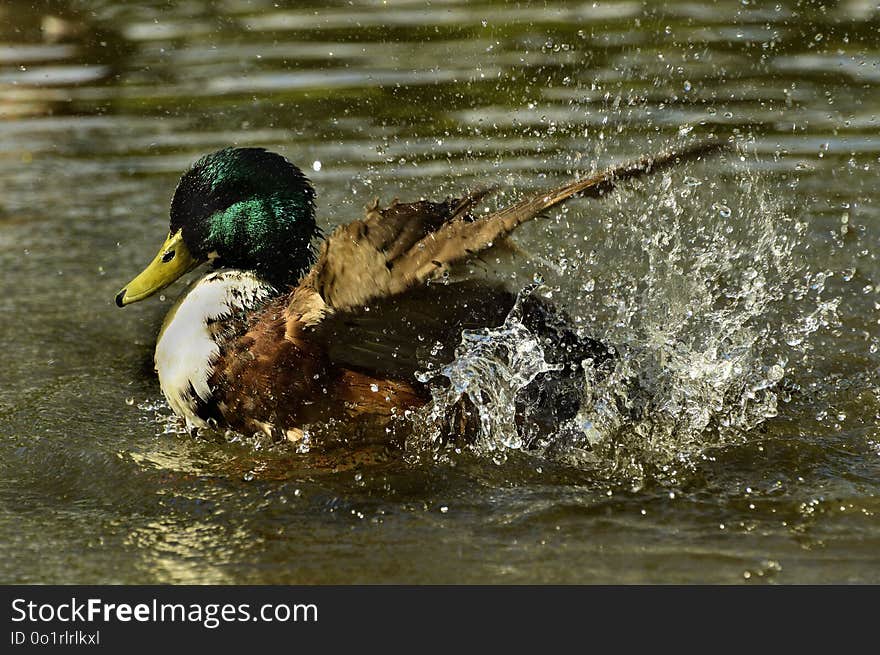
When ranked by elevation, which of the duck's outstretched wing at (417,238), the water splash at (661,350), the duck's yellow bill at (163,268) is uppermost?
the duck's outstretched wing at (417,238)

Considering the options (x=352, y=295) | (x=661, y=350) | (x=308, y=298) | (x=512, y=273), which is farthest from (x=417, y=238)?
(x=512, y=273)

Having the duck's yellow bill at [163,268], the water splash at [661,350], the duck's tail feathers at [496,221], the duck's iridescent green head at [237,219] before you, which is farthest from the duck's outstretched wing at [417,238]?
the duck's yellow bill at [163,268]

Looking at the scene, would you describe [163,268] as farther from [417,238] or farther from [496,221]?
[496,221]

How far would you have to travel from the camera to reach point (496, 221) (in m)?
4.30

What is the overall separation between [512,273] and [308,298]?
88.7 inches

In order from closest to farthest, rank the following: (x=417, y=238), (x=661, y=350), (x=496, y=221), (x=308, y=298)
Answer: (x=496, y=221)
(x=417, y=238)
(x=308, y=298)
(x=661, y=350)

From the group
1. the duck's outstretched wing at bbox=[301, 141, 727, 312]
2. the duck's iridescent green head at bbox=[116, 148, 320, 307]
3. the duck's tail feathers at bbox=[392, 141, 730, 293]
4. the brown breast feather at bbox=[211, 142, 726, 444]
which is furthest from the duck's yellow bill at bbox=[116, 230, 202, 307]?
the duck's tail feathers at bbox=[392, 141, 730, 293]

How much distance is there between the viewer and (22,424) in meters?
5.36

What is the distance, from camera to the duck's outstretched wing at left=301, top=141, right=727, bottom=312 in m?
4.21

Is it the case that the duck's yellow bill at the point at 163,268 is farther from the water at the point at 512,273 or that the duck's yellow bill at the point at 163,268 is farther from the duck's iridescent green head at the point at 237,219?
the water at the point at 512,273

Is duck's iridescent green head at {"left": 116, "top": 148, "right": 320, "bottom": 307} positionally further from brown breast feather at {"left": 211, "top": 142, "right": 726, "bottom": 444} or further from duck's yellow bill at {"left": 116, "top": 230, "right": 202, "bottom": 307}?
brown breast feather at {"left": 211, "top": 142, "right": 726, "bottom": 444}

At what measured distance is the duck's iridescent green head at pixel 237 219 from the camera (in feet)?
17.0

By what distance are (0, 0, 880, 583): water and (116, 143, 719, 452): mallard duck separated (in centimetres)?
15

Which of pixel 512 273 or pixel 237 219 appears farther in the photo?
pixel 512 273
